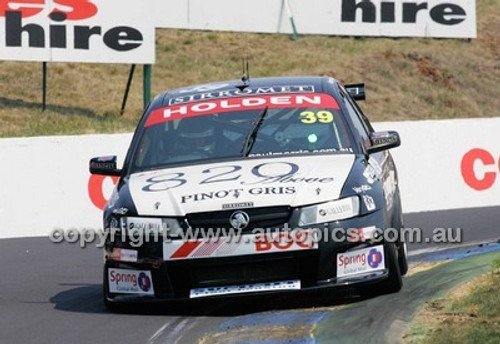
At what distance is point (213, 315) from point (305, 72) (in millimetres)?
26921

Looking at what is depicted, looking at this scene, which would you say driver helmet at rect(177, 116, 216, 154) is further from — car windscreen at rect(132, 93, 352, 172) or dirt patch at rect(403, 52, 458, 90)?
dirt patch at rect(403, 52, 458, 90)

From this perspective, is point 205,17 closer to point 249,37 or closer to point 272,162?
point 249,37

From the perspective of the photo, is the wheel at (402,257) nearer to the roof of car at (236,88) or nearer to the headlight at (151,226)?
the roof of car at (236,88)

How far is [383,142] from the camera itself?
32.0 ft

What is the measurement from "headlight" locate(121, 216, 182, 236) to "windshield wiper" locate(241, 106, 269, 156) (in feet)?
3.70

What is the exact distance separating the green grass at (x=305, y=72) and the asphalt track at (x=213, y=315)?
1834cm

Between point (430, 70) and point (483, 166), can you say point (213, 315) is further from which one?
point (430, 70)

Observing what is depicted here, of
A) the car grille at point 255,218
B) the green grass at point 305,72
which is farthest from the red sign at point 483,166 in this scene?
the green grass at point 305,72

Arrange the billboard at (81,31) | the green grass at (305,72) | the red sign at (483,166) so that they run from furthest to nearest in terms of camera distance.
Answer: the green grass at (305,72)
the billboard at (81,31)
the red sign at (483,166)

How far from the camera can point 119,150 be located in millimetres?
15812

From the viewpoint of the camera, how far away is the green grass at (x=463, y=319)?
702 cm

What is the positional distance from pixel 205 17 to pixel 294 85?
54.6 feet

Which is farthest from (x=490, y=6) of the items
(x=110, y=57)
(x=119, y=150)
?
(x=119, y=150)

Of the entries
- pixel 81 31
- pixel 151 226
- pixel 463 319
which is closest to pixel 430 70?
pixel 81 31
